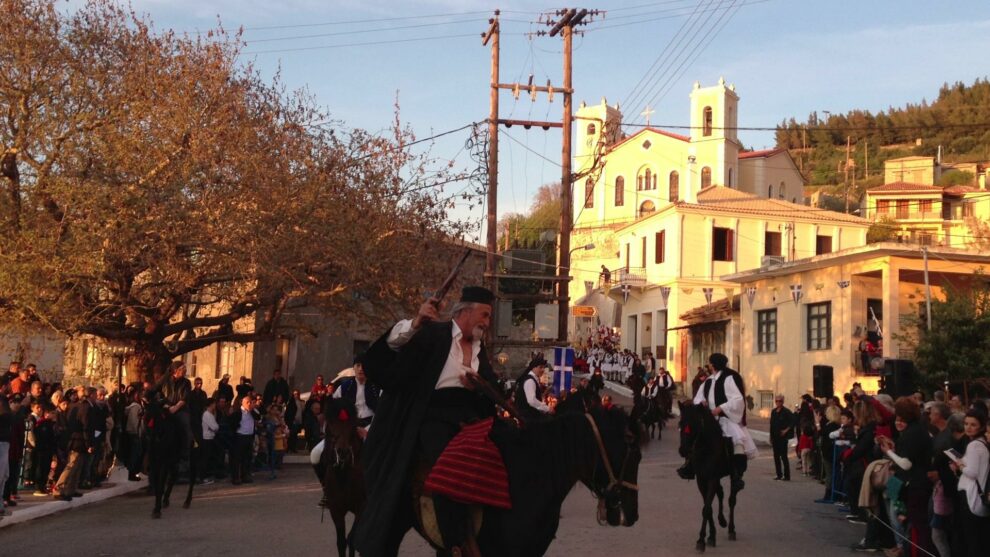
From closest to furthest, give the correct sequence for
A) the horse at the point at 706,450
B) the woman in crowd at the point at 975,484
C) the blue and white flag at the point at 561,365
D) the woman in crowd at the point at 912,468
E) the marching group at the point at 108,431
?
the woman in crowd at the point at 975,484, the woman in crowd at the point at 912,468, the horse at the point at 706,450, the marching group at the point at 108,431, the blue and white flag at the point at 561,365

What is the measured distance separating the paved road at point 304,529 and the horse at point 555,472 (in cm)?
520

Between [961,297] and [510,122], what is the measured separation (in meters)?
13.5

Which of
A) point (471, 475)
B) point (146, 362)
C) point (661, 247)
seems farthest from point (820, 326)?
point (471, 475)

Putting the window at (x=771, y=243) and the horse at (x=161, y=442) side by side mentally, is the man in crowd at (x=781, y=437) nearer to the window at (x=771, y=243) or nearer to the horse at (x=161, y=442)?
the horse at (x=161, y=442)

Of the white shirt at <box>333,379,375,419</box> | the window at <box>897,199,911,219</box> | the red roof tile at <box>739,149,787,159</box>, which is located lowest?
the white shirt at <box>333,379,375,419</box>

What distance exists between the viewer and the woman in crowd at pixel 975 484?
934cm

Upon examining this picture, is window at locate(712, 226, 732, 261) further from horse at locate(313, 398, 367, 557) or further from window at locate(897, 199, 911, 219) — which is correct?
horse at locate(313, 398, 367, 557)

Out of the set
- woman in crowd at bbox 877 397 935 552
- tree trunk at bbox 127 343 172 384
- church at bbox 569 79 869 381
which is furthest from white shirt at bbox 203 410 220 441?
church at bbox 569 79 869 381

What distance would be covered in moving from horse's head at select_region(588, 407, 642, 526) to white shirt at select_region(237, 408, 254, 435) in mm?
15139

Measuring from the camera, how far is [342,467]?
33.9 feet

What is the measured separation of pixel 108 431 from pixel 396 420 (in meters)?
14.1

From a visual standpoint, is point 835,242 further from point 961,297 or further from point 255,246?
point 255,246

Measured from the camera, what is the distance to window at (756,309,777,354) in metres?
42.7

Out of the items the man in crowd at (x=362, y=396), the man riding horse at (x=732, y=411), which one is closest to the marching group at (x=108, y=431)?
the man in crowd at (x=362, y=396)
